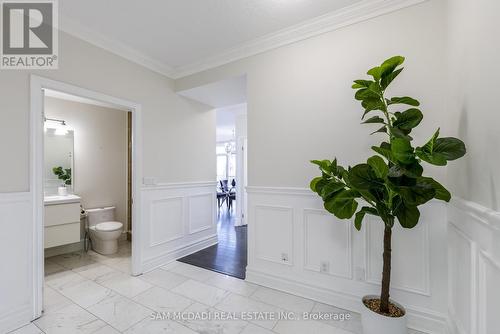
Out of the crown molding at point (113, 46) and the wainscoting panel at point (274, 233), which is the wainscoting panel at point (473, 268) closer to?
the wainscoting panel at point (274, 233)

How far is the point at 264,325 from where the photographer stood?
1.86 m

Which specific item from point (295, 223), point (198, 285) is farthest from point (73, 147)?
point (295, 223)

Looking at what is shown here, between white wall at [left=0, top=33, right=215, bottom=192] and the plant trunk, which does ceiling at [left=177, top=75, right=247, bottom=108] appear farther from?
the plant trunk

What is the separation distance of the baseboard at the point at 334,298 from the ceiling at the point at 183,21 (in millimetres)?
2703

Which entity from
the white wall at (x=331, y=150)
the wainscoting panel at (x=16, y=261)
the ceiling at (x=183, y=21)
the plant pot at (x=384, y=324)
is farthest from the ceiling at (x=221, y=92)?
the plant pot at (x=384, y=324)

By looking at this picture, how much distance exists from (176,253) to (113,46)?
283cm

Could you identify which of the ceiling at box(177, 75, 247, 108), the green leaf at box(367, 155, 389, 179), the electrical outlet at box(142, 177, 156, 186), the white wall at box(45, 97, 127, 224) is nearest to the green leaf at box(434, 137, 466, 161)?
the green leaf at box(367, 155, 389, 179)

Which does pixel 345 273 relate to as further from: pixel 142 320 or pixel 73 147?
pixel 73 147

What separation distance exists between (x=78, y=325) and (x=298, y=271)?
6.63ft

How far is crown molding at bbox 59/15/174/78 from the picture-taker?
2199 millimetres

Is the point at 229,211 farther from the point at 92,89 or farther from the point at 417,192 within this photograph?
the point at 417,192

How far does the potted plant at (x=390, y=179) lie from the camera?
1.25 m

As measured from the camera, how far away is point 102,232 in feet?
11.0

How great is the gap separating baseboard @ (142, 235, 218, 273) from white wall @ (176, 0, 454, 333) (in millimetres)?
1269
